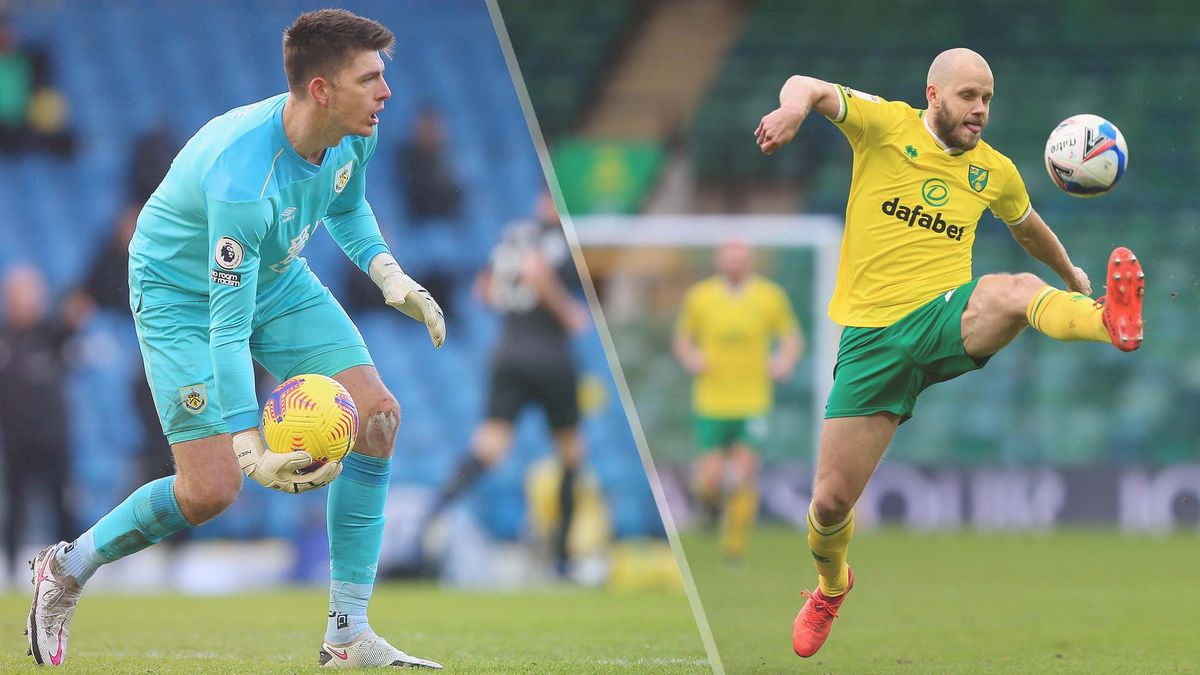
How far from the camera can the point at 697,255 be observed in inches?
617

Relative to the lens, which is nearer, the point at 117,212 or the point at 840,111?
the point at 840,111

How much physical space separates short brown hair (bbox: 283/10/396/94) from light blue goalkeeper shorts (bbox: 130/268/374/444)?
0.85 metres

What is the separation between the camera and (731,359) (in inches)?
496

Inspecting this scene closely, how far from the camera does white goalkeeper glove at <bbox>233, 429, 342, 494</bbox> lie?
187 inches

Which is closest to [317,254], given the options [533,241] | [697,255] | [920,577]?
[533,241]

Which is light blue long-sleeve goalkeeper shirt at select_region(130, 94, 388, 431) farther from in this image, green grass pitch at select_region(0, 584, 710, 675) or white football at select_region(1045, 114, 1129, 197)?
white football at select_region(1045, 114, 1129, 197)

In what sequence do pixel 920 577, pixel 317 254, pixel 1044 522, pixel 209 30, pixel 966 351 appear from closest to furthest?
pixel 966 351 < pixel 920 577 < pixel 317 254 < pixel 209 30 < pixel 1044 522

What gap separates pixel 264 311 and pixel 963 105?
8.96 ft

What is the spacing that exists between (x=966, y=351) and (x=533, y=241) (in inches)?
236

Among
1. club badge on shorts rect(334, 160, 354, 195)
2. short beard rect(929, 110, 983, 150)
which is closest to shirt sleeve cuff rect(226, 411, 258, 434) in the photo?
club badge on shorts rect(334, 160, 354, 195)

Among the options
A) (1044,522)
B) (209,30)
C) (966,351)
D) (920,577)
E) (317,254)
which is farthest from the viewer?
(1044,522)

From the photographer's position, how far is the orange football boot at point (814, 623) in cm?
614

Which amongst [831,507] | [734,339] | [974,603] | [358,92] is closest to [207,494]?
[358,92]

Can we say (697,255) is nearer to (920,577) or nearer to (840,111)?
(920,577)
